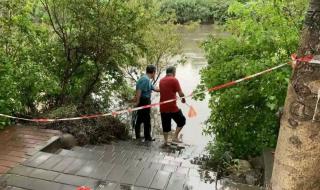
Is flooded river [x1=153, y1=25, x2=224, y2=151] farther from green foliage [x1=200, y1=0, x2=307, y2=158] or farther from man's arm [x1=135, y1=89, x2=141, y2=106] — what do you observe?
man's arm [x1=135, y1=89, x2=141, y2=106]

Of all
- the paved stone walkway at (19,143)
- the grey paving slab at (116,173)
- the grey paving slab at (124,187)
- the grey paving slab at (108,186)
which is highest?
the paved stone walkway at (19,143)

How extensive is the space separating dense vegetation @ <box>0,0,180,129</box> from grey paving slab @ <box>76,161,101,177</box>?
217cm

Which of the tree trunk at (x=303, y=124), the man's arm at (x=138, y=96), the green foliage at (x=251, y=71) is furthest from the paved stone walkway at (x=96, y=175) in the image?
the tree trunk at (x=303, y=124)

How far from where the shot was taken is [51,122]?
21.4 ft

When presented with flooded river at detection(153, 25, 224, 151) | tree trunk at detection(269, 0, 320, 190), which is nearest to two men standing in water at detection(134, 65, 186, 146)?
→ flooded river at detection(153, 25, 224, 151)

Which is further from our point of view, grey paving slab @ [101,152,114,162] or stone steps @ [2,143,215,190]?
grey paving slab @ [101,152,114,162]

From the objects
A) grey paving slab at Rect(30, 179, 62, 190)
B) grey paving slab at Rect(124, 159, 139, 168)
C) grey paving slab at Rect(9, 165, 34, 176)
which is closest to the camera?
grey paving slab at Rect(30, 179, 62, 190)

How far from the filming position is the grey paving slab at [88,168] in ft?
15.0

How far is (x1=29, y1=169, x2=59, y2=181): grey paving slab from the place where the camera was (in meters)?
4.39

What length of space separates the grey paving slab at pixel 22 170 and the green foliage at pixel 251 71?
312cm

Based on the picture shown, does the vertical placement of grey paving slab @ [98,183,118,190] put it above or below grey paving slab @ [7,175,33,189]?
below

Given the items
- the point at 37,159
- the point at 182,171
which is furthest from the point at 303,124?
the point at 37,159

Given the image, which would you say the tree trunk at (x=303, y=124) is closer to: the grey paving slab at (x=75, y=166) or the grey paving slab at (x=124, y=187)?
the grey paving slab at (x=124, y=187)

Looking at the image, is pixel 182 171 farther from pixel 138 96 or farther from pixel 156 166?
pixel 138 96
